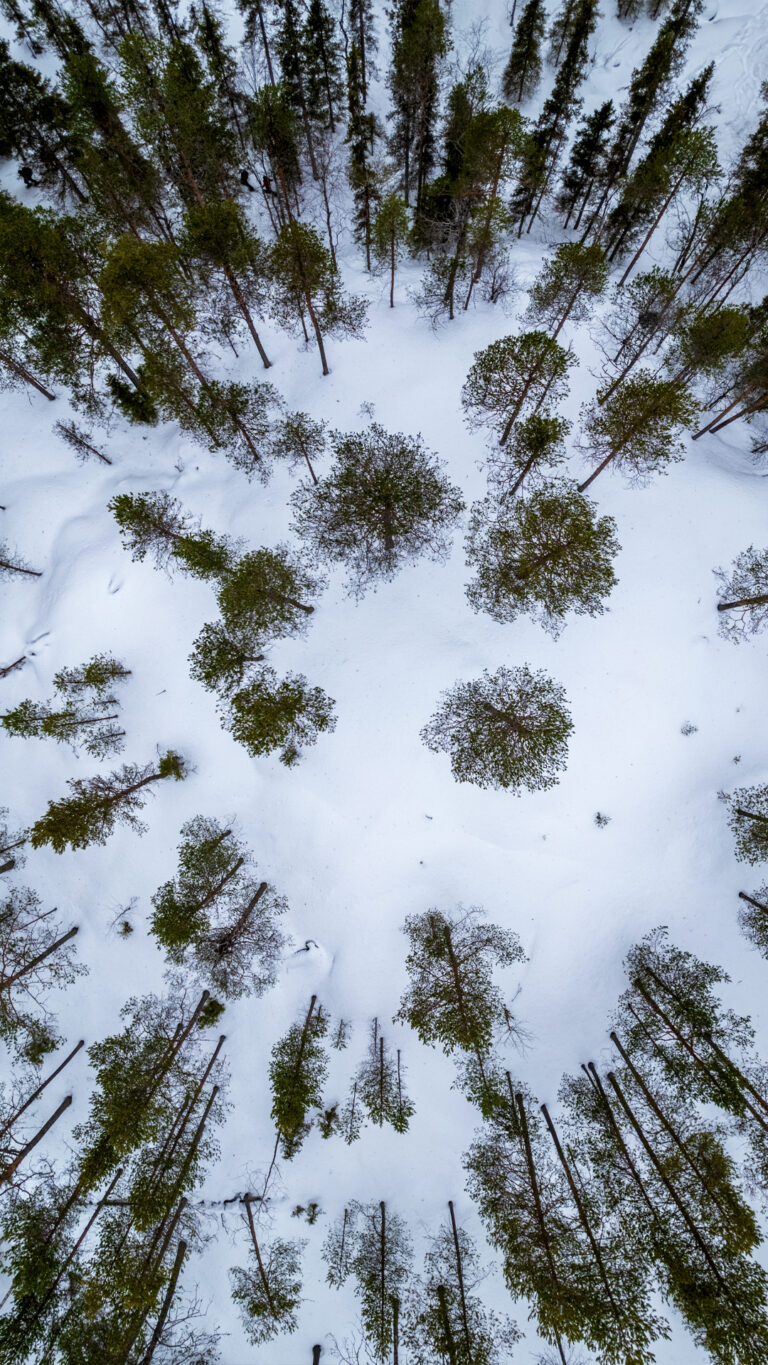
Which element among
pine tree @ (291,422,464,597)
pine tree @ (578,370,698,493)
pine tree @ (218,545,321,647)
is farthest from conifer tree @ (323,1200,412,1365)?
pine tree @ (578,370,698,493)

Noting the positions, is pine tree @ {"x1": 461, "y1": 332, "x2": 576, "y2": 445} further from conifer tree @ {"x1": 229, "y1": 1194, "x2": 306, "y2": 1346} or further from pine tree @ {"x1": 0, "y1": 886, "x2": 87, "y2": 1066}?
conifer tree @ {"x1": 229, "y1": 1194, "x2": 306, "y2": 1346}

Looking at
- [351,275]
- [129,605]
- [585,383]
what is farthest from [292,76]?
[129,605]

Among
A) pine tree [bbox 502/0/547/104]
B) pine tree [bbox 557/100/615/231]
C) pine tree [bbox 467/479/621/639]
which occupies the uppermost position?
pine tree [bbox 502/0/547/104]

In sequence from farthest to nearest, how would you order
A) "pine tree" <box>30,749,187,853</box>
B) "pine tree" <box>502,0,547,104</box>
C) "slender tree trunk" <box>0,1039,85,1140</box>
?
"pine tree" <box>502,0,547,104</box>
"slender tree trunk" <box>0,1039,85,1140</box>
"pine tree" <box>30,749,187,853</box>

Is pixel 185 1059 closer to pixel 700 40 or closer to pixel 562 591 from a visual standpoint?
pixel 562 591

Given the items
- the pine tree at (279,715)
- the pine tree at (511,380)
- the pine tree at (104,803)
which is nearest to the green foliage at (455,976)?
the pine tree at (279,715)
